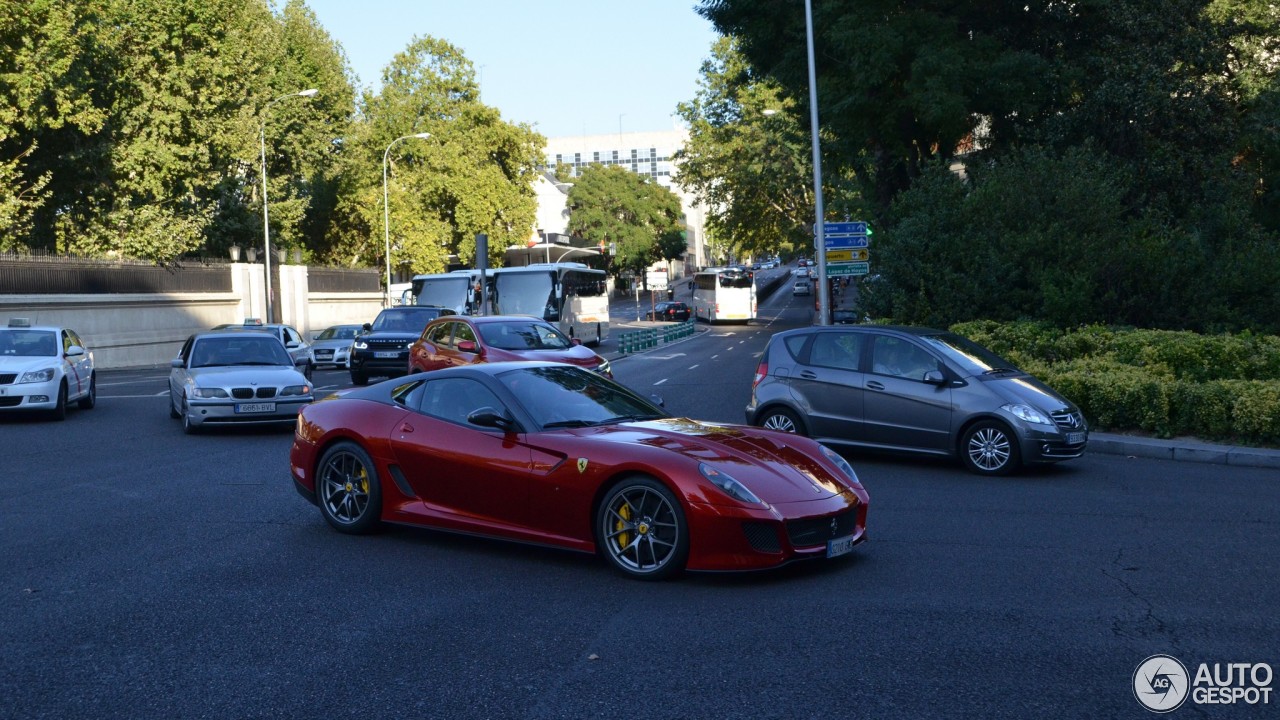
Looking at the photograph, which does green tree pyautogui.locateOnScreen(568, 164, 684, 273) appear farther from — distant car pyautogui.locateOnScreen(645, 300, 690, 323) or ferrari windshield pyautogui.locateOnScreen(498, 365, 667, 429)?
ferrari windshield pyautogui.locateOnScreen(498, 365, 667, 429)

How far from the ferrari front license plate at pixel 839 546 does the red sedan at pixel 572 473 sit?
0.02m

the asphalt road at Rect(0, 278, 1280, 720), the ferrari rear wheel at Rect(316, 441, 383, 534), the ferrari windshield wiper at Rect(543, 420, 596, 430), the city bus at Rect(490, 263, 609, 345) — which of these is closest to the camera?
the asphalt road at Rect(0, 278, 1280, 720)

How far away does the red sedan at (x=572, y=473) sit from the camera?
7078mm

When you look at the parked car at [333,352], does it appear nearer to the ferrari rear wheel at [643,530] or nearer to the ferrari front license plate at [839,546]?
the ferrari rear wheel at [643,530]

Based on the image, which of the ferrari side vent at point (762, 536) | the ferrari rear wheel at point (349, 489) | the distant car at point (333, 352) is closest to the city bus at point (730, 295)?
the distant car at point (333, 352)

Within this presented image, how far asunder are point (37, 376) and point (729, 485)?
47.9 feet

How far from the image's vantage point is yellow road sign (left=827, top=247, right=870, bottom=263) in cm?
2553

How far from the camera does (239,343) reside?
17.7m

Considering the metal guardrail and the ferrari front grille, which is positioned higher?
the ferrari front grille

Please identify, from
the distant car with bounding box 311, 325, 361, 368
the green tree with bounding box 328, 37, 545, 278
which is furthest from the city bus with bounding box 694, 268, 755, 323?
the distant car with bounding box 311, 325, 361, 368

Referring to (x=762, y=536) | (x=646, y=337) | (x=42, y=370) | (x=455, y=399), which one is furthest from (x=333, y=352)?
(x=762, y=536)

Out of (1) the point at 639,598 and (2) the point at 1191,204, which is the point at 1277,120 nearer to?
(2) the point at 1191,204

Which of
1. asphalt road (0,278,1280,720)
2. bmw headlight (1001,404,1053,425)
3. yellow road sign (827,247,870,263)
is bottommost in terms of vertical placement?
asphalt road (0,278,1280,720)

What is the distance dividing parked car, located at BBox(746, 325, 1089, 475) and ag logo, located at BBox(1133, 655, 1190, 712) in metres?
6.66
